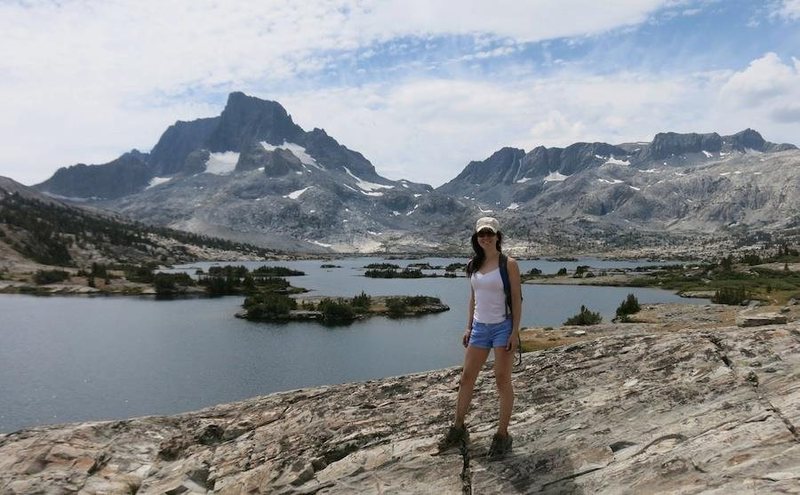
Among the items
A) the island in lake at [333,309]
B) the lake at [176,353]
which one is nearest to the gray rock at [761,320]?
the lake at [176,353]

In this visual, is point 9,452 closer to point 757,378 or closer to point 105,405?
point 757,378

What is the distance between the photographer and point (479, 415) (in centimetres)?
1163

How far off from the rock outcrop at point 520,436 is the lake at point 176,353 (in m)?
28.7

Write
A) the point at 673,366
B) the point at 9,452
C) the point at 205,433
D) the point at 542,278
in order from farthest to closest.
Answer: the point at 542,278 → the point at 205,433 → the point at 9,452 → the point at 673,366

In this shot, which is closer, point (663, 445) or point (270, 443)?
point (663, 445)

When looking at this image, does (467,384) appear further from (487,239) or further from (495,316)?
(487,239)

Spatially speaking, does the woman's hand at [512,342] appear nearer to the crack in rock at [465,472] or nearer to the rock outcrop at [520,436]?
the rock outcrop at [520,436]

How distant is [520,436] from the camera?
10.4 m

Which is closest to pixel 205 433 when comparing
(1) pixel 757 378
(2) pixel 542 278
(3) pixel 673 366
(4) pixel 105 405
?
(3) pixel 673 366

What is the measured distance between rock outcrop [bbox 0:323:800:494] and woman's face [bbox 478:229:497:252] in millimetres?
3665

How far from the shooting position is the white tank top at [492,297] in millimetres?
9805

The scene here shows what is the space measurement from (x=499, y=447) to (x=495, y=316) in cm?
234

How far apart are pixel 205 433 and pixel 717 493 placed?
11.1 meters

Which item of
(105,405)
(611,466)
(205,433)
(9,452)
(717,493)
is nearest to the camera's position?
(717,493)
